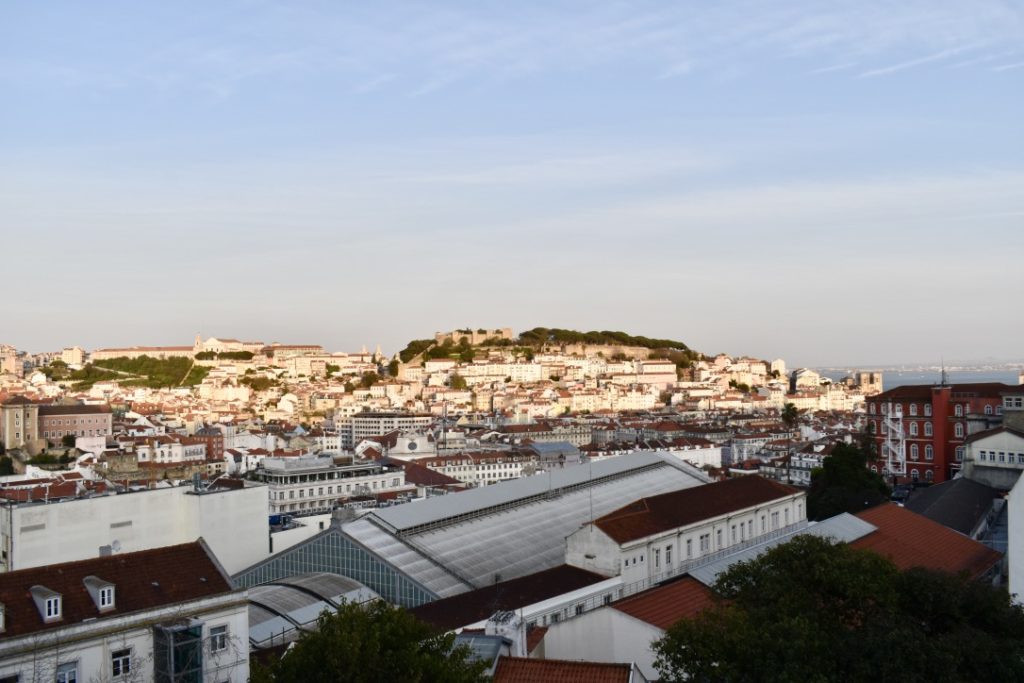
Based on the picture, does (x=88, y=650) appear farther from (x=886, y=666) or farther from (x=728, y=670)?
(x=886, y=666)

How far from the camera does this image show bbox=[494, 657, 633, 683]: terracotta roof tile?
41.8 feet

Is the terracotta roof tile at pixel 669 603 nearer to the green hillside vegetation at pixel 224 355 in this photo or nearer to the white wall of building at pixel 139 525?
the white wall of building at pixel 139 525

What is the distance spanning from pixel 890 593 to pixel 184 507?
1914 centimetres

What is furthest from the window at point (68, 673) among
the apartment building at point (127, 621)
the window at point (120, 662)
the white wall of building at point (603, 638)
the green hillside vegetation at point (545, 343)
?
the green hillside vegetation at point (545, 343)

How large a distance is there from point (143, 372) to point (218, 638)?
424 ft

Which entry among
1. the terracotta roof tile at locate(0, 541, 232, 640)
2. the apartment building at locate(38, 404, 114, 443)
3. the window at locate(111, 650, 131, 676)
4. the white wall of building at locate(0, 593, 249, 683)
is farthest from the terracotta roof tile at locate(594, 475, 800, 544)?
the apartment building at locate(38, 404, 114, 443)

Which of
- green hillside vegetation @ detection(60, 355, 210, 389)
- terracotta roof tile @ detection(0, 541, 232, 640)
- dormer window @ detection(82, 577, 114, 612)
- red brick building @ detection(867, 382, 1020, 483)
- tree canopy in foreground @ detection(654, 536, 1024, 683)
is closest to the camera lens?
tree canopy in foreground @ detection(654, 536, 1024, 683)

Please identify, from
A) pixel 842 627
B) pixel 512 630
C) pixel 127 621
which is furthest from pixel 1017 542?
pixel 127 621

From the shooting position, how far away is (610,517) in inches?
945

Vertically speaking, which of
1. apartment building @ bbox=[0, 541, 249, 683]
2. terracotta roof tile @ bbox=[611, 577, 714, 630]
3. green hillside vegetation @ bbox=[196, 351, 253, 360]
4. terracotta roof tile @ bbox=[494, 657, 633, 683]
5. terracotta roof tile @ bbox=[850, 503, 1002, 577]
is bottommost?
terracotta roof tile @ bbox=[850, 503, 1002, 577]

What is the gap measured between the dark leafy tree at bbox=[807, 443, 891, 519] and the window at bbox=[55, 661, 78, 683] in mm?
29936

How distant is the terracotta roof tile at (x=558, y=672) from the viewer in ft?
41.8

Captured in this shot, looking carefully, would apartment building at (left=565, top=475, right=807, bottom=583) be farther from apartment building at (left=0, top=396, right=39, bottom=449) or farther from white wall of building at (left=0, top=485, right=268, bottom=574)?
apartment building at (left=0, top=396, right=39, bottom=449)

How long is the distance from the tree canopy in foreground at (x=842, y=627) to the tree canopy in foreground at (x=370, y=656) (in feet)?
10.1
